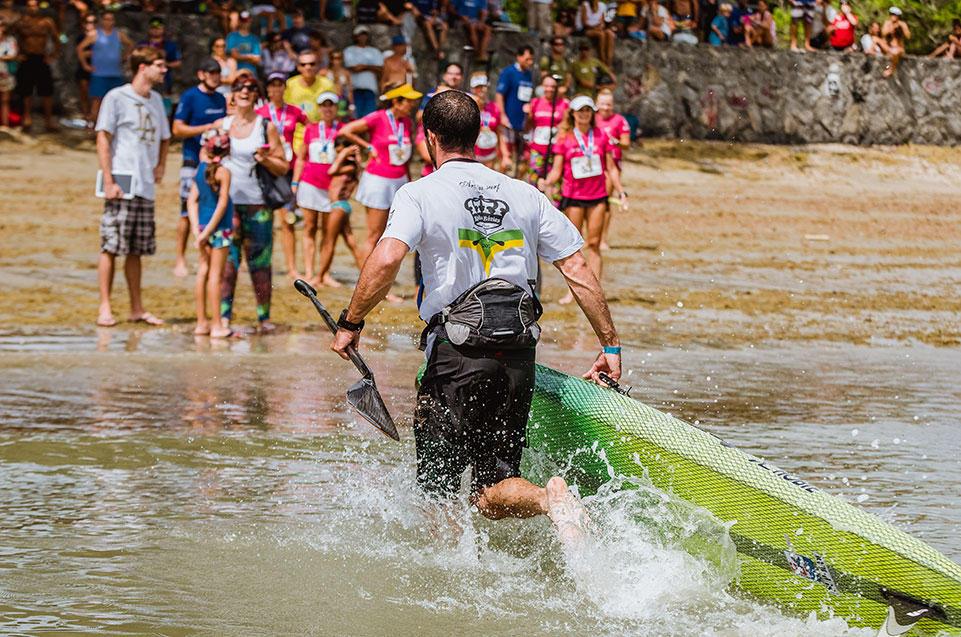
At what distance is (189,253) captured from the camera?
14.3m

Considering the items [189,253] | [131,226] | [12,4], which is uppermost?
[12,4]

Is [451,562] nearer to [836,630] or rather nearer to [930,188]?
[836,630]

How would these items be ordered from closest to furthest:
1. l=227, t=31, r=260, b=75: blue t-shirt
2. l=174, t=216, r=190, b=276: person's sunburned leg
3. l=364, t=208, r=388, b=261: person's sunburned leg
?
l=364, t=208, r=388, b=261: person's sunburned leg < l=174, t=216, r=190, b=276: person's sunburned leg < l=227, t=31, r=260, b=75: blue t-shirt

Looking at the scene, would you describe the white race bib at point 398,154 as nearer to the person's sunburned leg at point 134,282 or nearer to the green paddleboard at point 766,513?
the person's sunburned leg at point 134,282

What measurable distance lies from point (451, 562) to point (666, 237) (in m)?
11.8

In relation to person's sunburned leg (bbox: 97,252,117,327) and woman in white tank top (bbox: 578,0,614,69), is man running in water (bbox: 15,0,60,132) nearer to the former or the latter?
woman in white tank top (bbox: 578,0,614,69)

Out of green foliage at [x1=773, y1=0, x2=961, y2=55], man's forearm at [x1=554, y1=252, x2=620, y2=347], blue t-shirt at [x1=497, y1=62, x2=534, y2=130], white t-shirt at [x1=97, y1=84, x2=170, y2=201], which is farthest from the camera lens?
green foliage at [x1=773, y1=0, x2=961, y2=55]

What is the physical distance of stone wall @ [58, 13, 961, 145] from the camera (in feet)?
72.2

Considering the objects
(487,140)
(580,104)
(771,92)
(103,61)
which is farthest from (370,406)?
(771,92)

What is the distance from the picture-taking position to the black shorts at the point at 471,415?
194 inches

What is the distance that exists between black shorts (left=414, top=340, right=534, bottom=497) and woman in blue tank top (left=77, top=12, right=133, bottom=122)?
13.9 meters

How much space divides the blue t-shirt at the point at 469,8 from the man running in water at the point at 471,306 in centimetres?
1588

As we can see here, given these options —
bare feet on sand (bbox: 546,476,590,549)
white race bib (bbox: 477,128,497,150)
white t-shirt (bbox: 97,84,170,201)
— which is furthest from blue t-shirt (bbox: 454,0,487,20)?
bare feet on sand (bbox: 546,476,590,549)

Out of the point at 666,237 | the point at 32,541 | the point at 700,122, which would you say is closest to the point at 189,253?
the point at 666,237
